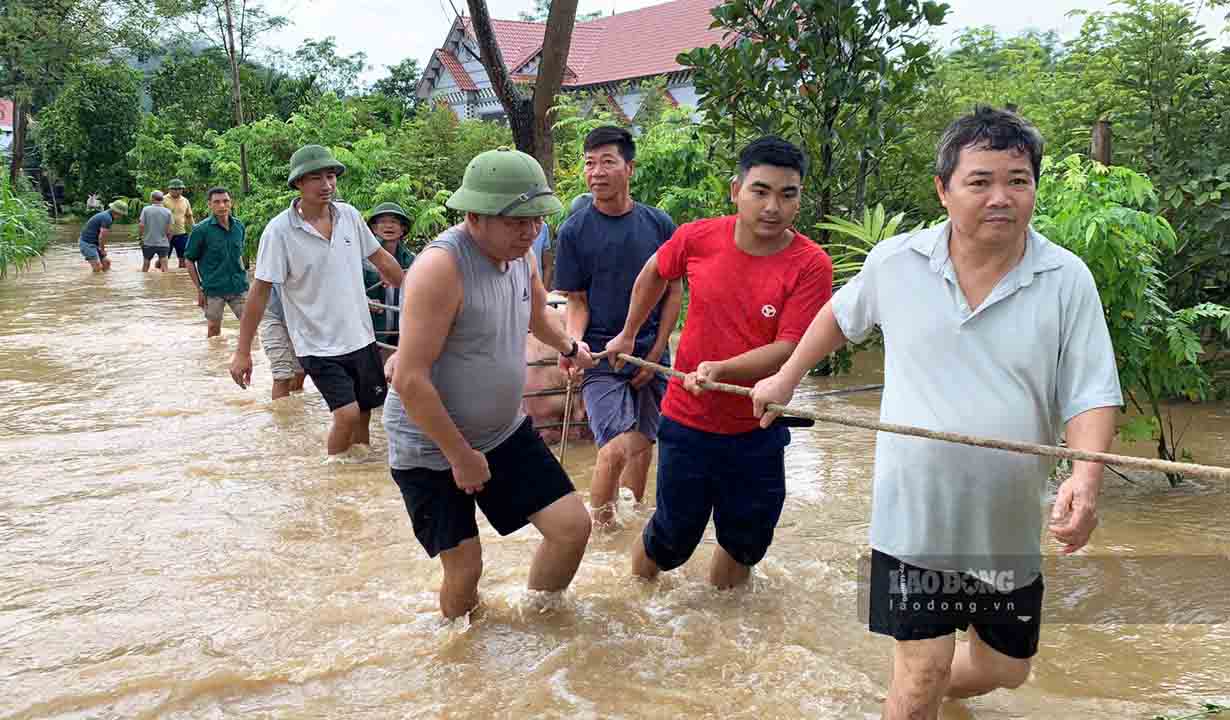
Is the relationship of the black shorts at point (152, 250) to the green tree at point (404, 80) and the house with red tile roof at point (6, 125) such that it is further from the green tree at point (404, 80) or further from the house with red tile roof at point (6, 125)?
the house with red tile roof at point (6, 125)

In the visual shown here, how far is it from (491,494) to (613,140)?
2.01 meters

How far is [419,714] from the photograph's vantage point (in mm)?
3955

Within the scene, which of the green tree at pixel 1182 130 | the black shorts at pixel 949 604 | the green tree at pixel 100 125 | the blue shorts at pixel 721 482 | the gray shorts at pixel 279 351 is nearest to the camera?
the black shorts at pixel 949 604

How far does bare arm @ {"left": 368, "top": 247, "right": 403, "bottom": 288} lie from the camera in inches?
281

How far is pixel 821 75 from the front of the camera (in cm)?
815

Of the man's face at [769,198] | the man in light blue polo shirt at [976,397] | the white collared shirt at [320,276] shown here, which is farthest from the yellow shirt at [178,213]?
the man in light blue polo shirt at [976,397]

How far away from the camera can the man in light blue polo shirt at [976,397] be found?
9.23ft

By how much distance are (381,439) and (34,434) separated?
278 centimetres

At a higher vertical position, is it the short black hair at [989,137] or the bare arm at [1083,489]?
the short black hair at [989,137]

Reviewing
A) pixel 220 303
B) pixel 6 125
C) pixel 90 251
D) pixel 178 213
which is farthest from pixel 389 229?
pixel 6 125

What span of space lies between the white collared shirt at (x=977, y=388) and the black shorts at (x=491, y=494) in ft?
5.10

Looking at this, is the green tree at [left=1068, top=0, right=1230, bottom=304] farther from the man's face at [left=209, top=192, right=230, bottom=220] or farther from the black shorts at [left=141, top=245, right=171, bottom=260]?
the black shorts at [left=141, top=245, right=171, bottom=260]

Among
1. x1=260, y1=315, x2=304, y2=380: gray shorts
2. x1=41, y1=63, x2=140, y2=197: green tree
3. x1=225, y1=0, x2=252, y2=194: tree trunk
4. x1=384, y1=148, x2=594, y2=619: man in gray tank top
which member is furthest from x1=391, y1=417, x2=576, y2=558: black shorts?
x1=41, y1=63, x2=140, y2=197: green tree

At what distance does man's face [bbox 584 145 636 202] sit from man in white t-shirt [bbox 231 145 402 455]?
196 centimetres
